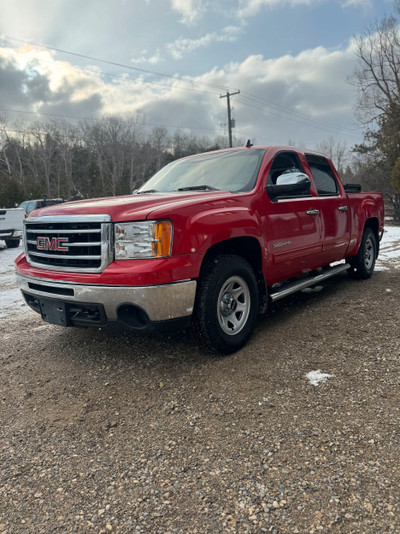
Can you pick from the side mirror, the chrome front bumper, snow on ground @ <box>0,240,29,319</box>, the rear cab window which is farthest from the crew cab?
the side mirror

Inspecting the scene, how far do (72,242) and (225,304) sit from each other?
4.50 feet

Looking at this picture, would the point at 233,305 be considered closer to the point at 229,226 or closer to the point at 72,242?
the point at 229,226

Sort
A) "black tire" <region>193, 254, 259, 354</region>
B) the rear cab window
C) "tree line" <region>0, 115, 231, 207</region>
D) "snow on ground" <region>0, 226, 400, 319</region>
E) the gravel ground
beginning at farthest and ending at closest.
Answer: "tree line" <region>0, 115, 231, 207</region> → "snow on ground" <region>0, 226, 400, 319</region> → the rear cab window → "black tire" <region>193, 254, 259, 354</region> → the gravel ground

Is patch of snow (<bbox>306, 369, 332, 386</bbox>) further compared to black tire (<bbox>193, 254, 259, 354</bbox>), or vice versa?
black tire (<bbox>193, 254, 259, 354</bbox>)

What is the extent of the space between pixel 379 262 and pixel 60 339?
21.2ft

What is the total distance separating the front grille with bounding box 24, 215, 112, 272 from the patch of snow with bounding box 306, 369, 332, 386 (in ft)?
5.79

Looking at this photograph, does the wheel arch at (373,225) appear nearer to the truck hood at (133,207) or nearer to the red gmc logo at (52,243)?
the truck hood at (133,207)

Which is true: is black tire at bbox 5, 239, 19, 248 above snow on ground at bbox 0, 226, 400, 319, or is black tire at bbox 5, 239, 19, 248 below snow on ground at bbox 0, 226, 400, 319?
above

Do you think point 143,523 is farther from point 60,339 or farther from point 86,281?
point 60,339

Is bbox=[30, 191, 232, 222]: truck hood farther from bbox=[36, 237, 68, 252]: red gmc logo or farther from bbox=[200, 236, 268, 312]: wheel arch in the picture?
bbox=[200, 236, 268, 312]: wheel arch

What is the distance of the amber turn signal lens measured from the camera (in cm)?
283

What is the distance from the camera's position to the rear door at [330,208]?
4.76 meters

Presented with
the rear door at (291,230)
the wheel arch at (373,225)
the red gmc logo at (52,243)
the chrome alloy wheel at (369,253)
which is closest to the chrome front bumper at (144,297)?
the red gmc logo at (52,243)

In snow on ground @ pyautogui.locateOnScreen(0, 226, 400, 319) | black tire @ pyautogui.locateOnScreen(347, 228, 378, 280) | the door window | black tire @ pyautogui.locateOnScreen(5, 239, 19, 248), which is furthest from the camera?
black tire @ pyautogui.locateOnScreen(5, 239, 19, 248)
